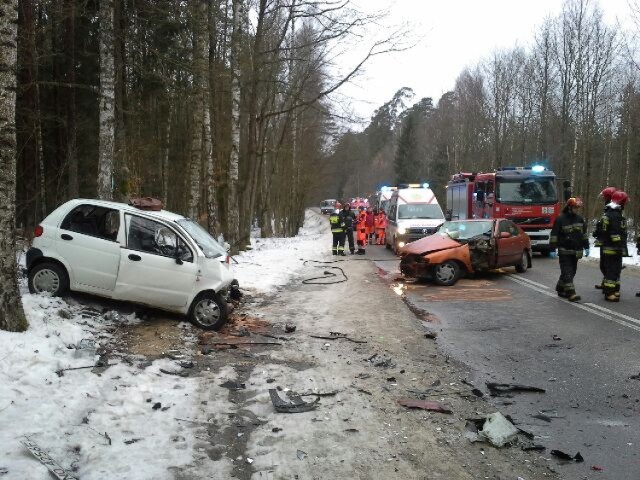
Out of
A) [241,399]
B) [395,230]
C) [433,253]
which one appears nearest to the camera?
[241,399]

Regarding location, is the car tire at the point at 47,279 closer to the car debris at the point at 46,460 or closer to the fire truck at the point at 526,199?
the car debris at the point at 46,460

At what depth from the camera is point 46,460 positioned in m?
3.61

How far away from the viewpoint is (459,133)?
168 ft

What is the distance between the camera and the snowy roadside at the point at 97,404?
12.2 ft

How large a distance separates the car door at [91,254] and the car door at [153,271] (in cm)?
13

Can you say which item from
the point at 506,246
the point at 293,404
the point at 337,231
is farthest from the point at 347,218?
the point at 293,404

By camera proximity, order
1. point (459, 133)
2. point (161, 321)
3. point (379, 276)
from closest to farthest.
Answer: point (161, 321), point (379, 276), point (459, 133)

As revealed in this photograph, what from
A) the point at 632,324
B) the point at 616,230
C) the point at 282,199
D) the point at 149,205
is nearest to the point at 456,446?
the point at 632,324

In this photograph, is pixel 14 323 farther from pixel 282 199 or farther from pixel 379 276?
pixel 282 199

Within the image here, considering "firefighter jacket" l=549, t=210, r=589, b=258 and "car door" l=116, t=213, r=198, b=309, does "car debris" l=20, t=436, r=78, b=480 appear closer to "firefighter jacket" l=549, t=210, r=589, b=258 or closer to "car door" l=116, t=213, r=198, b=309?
"car door" l=116, t=213, r=198, b=309

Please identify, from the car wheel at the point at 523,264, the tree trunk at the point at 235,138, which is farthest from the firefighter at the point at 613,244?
the tree trunk at the point at 235,138

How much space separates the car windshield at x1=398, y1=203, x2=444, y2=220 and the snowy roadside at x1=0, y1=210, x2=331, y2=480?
14.5 metres

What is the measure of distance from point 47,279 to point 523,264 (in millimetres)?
11756

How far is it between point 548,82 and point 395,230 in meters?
23.2
